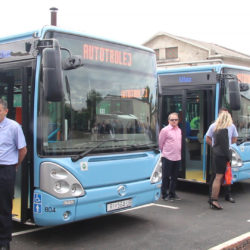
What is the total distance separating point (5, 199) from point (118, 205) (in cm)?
168

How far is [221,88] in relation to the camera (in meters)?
8.84

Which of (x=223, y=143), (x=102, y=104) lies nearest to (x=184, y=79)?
(x=223, y=143)

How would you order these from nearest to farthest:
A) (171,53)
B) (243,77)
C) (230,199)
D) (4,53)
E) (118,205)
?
(118,205) → (4,53) → (230,199) → (243,77) → (171,53)

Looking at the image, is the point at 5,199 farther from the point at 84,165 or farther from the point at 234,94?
the point at 234,94

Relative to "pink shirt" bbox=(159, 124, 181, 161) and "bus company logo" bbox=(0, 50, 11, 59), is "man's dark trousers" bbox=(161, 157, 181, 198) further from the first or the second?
"bus company logo" bbox=(0, 50, 11, 59)

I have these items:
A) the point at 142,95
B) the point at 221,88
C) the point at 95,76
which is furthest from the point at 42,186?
the point at 221,88

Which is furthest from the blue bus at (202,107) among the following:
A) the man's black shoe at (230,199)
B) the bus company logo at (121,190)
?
the bus company logo at (121,190)

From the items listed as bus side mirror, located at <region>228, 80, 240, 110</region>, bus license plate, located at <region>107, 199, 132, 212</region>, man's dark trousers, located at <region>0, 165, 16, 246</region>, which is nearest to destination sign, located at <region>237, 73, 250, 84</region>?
bus side mirror, located at <region>228, 80, 240, 110</region>

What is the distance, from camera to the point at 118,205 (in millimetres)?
5957

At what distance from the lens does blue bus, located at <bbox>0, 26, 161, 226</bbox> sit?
5293mm

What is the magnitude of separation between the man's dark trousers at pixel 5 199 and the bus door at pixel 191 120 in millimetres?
5215

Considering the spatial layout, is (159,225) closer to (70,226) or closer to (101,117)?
(70,226)

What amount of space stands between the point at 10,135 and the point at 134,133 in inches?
79.7

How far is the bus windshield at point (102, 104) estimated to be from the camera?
5.39 metres
